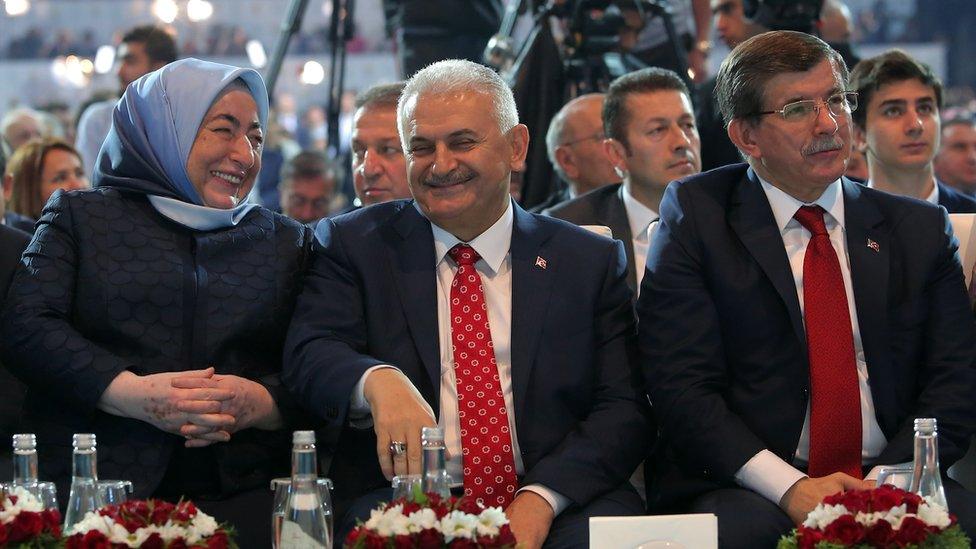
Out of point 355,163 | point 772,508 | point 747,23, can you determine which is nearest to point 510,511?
point 772,508

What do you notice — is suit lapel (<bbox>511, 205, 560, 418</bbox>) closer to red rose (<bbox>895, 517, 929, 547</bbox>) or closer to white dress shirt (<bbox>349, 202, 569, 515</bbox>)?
white dress shirt (<bbox>349, 202, 569, 515</bbox>)

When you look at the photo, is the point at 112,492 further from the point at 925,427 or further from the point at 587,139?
the point at 587,139

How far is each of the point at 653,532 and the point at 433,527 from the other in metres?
0.37

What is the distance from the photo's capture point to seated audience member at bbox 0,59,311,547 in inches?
108

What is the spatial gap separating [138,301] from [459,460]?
769mm

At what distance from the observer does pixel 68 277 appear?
284 centimetres

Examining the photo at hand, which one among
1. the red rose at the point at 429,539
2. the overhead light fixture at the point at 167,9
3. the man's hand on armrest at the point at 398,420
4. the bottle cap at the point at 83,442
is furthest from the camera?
the overhead light fixture at the point at 167,9

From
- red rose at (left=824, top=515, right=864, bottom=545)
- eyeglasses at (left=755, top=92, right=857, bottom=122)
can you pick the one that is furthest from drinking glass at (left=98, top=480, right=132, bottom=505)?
eyeglasses at (left=755, top=92, right=857, bottom=122)

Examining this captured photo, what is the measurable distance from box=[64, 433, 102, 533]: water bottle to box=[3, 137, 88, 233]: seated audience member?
2.76m

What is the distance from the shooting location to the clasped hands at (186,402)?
2.68m

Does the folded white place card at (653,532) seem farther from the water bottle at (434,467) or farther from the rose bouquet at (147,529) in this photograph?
the rose bouquet at (147,529)

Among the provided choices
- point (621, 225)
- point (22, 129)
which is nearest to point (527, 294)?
point (621, 225)

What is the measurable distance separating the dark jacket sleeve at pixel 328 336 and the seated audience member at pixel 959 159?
4086 millimetres

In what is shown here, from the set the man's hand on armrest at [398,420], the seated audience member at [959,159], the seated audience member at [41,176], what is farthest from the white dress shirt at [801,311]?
the seated audience member at [959,159]
